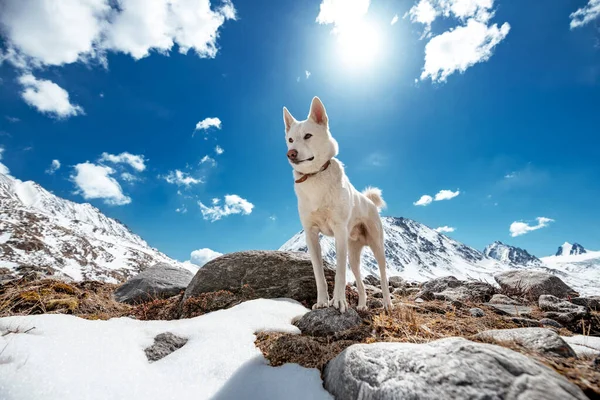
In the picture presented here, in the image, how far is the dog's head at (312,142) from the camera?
4.55m

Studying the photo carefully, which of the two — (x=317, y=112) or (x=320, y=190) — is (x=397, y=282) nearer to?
(x=320, y=190)

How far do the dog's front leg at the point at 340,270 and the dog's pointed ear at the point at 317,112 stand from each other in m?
1.85

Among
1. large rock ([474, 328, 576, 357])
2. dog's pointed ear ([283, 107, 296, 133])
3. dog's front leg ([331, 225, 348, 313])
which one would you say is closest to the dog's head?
dog's pointed ear ([283, 107, 296, 133])

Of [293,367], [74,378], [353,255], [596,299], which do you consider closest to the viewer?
[74,378]

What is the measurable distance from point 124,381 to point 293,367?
1.43 m

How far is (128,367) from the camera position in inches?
101

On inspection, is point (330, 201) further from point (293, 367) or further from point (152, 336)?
point (152, 336)

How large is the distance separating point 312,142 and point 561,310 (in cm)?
594

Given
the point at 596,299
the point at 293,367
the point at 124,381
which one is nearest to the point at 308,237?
the point at 293,367

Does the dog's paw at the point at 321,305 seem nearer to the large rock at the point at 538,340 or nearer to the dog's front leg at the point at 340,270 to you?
the dog's front leg at the point at 340,270

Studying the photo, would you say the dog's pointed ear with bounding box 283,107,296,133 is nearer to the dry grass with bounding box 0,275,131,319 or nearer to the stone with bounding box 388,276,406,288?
the dry grass with bounding box 0,275,131,319

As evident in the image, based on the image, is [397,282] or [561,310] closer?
[561,310]

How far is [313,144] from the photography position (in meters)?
4.68

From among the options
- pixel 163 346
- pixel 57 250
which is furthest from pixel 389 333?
pixel 57 250
